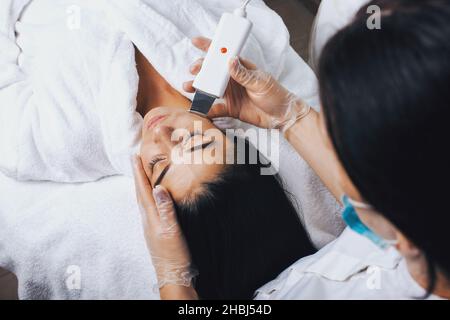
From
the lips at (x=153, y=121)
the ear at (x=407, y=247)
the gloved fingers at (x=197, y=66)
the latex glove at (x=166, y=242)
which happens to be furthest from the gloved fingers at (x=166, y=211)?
the ear at (x=407, y=247)

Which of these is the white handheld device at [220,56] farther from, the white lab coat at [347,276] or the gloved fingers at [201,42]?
the white lab coat at [347,276]

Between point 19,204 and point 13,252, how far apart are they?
99mm

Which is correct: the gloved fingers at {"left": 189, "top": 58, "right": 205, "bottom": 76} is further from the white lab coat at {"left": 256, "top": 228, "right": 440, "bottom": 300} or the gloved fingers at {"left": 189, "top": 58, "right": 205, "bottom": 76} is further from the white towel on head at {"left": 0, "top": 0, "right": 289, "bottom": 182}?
the white lab coat at {"left": 256, "top": 228, "right": 440, "bottom": 300}

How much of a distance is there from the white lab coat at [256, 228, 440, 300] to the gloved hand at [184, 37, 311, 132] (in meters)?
0.27

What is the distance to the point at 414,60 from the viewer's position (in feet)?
1.36

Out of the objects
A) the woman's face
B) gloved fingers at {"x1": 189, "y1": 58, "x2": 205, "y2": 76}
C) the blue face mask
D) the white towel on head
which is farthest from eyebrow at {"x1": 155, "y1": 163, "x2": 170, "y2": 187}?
the blue face mask

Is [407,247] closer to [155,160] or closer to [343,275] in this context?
[343,275]

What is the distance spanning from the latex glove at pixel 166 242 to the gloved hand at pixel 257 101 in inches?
8.2

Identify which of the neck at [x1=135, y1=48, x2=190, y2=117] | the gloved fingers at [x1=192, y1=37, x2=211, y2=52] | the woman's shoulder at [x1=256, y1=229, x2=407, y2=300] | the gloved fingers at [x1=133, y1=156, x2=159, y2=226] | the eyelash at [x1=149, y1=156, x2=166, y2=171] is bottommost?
the woman's shoulder at [x1=256, y1=229, x2=407, y2=300]

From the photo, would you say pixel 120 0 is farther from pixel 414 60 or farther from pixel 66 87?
pixel 414 60

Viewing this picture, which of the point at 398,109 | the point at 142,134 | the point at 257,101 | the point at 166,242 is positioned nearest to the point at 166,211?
the point at 166,242

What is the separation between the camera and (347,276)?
72 centimetres

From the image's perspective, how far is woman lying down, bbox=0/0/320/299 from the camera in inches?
27.4
